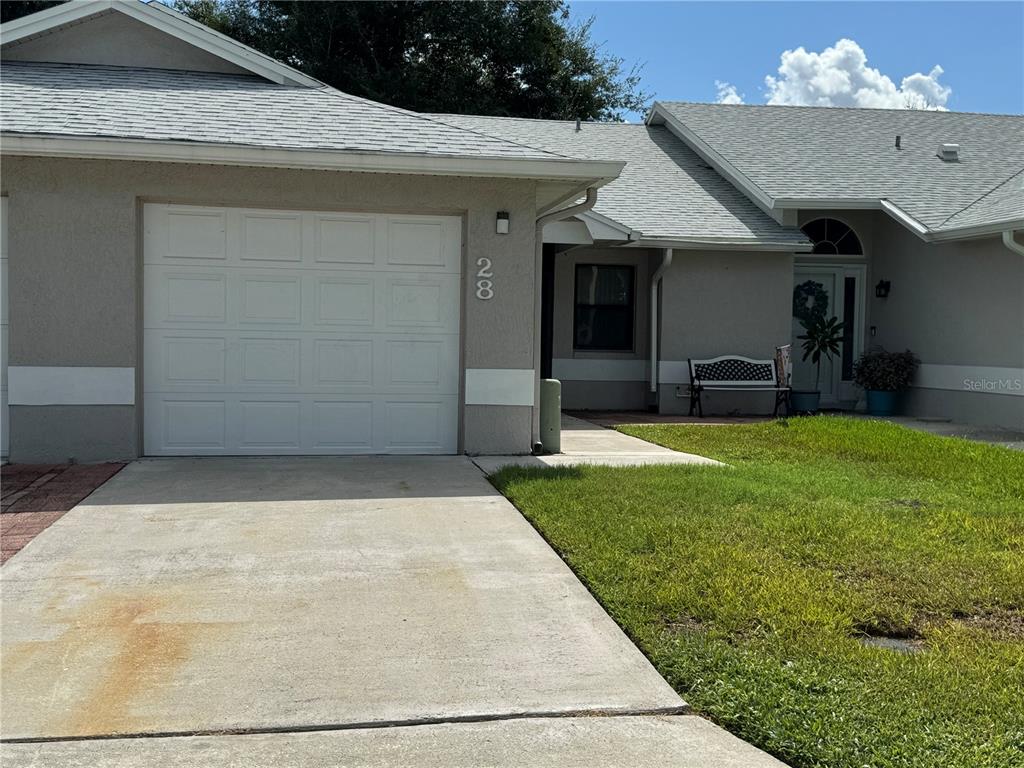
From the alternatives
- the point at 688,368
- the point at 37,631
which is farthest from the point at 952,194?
the point at 37,631

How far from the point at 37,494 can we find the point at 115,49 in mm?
5846

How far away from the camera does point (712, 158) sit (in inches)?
670

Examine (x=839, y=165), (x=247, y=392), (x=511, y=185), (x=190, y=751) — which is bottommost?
(x=190, y=751)

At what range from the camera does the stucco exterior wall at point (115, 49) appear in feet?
35.8

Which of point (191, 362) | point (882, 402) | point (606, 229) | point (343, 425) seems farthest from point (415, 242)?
point (882, 402)

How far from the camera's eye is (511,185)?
31.2ft

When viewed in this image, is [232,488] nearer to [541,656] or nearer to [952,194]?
[541,656]

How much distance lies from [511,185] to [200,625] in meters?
5.87

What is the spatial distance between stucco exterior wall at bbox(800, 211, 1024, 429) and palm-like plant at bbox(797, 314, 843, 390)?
0.72m

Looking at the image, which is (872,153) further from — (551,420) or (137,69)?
(137,69)

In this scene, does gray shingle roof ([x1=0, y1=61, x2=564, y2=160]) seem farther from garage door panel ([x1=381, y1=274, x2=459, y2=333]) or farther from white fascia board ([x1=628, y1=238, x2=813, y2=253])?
white fascia board ([x1=628, y1=238, x2=813, y2=253])

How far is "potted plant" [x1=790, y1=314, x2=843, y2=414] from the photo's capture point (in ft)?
49.2

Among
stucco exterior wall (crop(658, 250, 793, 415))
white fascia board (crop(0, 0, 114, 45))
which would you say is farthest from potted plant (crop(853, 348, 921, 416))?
white fascia board (crop(0, 0, 114, 45))

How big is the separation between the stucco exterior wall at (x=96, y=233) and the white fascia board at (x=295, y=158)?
0.35m
